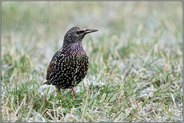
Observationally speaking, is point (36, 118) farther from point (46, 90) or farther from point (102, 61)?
point (102, 61)

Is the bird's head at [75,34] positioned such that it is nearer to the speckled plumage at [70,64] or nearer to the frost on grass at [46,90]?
the speckled plumage at [70,64]

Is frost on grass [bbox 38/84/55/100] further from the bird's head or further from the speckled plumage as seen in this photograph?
the bird's head

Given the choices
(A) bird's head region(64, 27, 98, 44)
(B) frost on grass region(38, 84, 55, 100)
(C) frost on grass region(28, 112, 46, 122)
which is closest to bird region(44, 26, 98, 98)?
(A) bird's head region(64, 27, 98, 44)

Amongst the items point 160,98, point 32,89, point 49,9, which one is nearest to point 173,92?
point 160,98

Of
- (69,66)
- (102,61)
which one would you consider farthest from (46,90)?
(102,61)

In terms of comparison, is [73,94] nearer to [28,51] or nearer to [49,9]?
[28,51]

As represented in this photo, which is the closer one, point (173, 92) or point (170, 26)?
point (173, 92)
